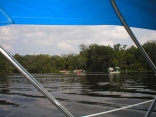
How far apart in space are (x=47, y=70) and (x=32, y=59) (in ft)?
23.0

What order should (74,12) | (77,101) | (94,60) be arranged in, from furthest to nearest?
(94,60), (77,101), (74,12)

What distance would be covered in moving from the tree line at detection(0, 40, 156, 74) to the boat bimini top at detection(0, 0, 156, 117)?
64986 millimetres

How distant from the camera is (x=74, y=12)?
185 centimetres

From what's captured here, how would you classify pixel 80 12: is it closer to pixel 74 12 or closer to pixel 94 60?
pixel 74 12

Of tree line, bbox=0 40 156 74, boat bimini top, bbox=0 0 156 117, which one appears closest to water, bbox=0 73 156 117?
boat bimini top, bbox=0 0 156 117

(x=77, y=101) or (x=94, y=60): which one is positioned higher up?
(x=94, y=60)

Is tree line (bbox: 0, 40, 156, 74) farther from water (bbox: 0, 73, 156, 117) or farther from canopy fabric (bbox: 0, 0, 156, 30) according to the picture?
canopy fabric (bbox: 0, 0, 156, 30)

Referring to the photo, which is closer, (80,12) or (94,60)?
(80,12)

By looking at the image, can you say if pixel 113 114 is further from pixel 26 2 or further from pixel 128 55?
pixel 128 55

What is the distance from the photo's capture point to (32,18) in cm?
186

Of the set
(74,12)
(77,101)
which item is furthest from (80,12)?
(77,101)

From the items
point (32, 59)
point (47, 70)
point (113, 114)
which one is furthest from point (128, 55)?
point (113, 114)

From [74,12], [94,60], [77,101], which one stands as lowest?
[77,101]

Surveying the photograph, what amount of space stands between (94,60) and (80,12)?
7047cm
